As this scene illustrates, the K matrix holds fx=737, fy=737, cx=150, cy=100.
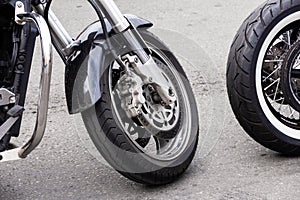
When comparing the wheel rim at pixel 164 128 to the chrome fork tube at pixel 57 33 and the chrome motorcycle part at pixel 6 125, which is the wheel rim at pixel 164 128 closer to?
the chrome fork tube at pixel 57 33

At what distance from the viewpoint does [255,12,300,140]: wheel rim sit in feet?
11.9

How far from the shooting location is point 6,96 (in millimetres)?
3135

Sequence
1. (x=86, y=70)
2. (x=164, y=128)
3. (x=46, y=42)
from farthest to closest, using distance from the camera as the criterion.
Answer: (x=164, y=128), (x=86, y=70), (x=46, y=42)

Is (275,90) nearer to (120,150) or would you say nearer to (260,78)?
(260,78)

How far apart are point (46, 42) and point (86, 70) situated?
14.2 inches

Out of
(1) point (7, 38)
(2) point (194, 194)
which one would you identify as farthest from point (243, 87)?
(1) point (7, 38)

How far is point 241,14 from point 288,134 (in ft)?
10.1

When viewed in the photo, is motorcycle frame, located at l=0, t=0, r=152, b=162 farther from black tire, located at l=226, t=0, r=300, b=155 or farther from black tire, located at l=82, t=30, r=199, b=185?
black tire, located at l=226, t=0, r=300, b=155

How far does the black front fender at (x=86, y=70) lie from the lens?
10.7 ft

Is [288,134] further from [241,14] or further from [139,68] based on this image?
[241,14]

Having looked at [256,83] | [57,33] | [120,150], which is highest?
[57,33]

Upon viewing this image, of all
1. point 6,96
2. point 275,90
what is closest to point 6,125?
point 6,96

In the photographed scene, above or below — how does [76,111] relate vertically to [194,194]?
above

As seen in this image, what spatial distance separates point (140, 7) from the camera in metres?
7.06
